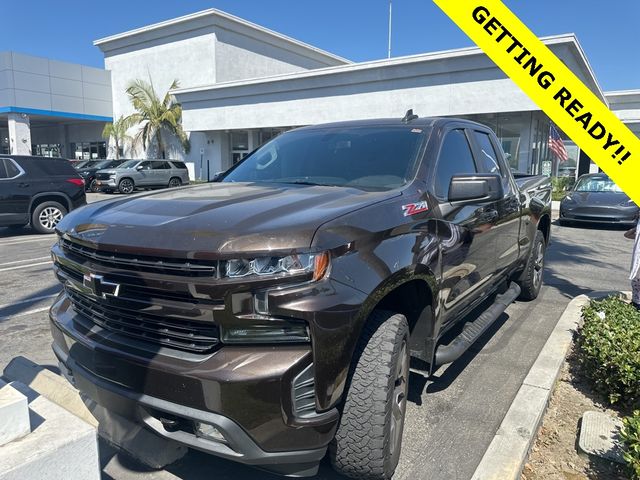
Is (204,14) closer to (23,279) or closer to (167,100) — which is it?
(167,100)

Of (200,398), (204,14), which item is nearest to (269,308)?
(200,398)

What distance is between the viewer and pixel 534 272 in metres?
5.83

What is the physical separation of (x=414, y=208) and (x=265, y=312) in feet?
4.00

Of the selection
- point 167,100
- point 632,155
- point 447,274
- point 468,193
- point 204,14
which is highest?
point 204,14

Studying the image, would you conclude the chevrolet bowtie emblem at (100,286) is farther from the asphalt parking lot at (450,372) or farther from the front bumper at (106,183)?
the front bumper at (106,183)

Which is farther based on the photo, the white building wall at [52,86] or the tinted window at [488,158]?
the white building wall at [52,86]

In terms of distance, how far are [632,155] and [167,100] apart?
3224 centimetres

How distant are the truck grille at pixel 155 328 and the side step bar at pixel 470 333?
5.33 ft

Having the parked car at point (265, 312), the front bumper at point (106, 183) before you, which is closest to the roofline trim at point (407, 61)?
the front bumper at point (106, 183)

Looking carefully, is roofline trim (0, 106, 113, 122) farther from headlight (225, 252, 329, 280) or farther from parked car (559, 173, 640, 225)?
headlight (225, 252, 329, 280)

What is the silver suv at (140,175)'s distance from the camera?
74.8ft

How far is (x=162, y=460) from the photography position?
2.62 m

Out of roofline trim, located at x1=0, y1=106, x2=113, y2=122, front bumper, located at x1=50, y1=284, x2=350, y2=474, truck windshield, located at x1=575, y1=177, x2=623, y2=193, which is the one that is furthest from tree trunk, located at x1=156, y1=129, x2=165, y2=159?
front bumper, located at x1=50, y1=284, x2=350, y2=474

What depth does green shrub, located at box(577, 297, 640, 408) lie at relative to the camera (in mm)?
3180
